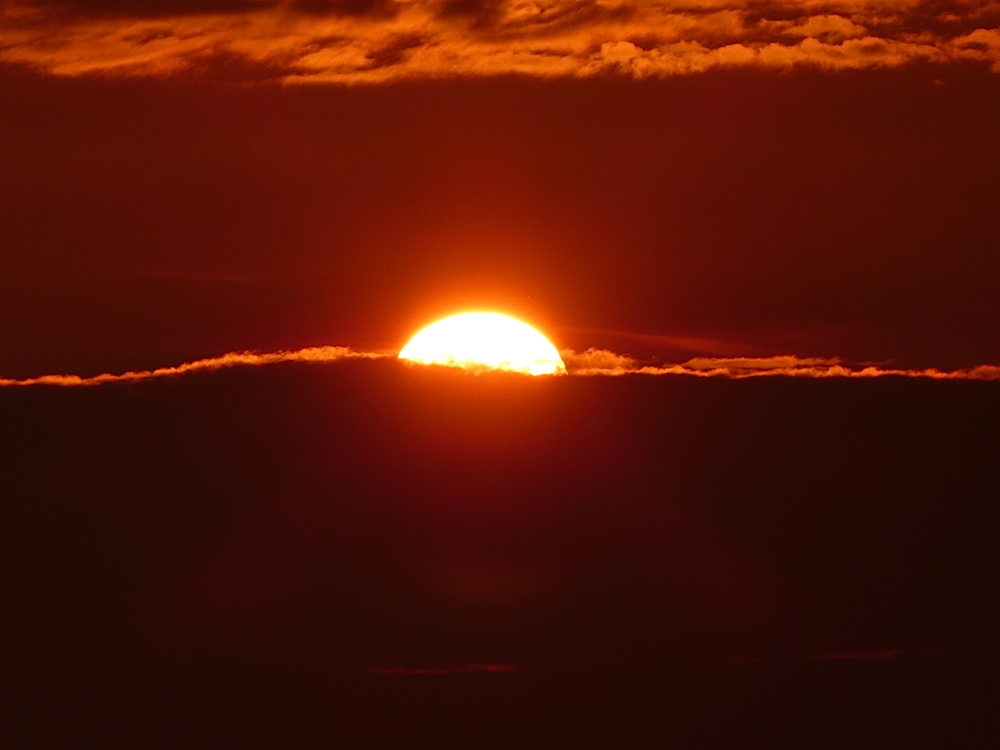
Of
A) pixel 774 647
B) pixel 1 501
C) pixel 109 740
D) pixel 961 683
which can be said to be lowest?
pixel 109 740

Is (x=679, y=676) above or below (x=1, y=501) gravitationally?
below

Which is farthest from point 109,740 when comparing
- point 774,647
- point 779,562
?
point 779,562

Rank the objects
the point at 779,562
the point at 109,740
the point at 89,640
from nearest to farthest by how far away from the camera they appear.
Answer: the point at 109,740 < the point at 89,640 < the point at 779,562

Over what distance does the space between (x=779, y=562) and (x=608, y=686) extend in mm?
13659

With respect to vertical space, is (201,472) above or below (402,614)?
above

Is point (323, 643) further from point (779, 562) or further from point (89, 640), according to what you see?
point (779, 562)

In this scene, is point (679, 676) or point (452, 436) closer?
point (679, 676)

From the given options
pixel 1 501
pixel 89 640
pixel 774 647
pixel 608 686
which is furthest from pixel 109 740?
pixel 774 647

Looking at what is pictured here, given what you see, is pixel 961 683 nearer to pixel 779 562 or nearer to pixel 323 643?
pixel 779 562

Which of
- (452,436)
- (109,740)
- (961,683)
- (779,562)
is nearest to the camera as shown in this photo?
(109,740)

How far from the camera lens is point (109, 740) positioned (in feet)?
116

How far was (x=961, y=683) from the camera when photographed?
39.8m

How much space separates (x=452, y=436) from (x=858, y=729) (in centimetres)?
1738

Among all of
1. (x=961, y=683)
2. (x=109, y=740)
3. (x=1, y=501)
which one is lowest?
(x=109, y=740)
